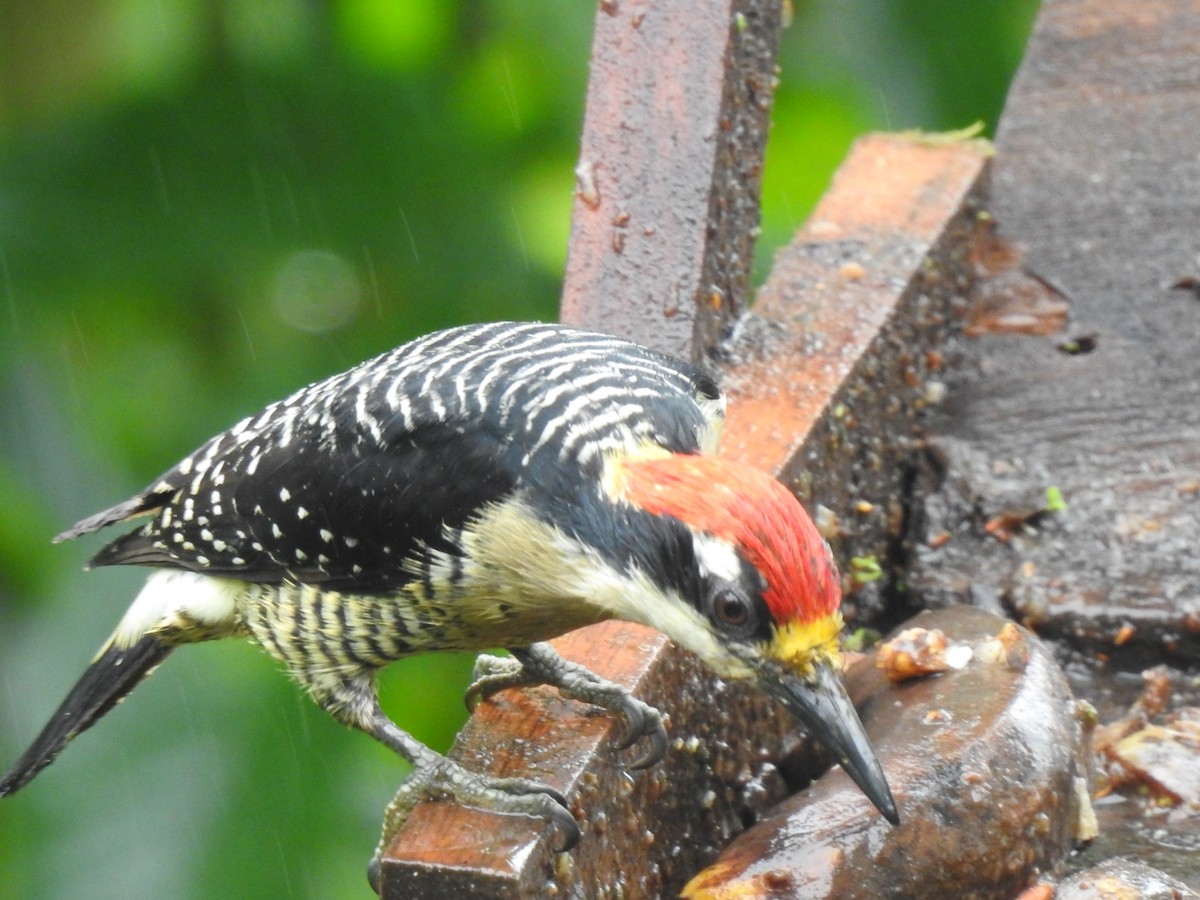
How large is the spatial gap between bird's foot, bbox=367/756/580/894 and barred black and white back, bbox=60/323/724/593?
0.32 meters

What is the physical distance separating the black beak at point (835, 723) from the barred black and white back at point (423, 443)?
0.44 meters

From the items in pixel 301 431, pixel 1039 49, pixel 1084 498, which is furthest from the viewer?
pixel 1039 49

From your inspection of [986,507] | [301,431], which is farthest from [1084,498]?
[301,431]

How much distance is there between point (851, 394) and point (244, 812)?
185 centimetres

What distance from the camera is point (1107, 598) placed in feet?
10.2

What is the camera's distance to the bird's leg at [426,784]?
7.16 feet

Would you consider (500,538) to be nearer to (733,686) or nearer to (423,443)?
(423,443)

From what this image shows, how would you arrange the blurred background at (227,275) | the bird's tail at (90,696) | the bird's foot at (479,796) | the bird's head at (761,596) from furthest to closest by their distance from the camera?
the blurred background at (227,275) → the bird's tail at (90,696) → the bird's foot at (479,796) → the bird's head at (761,596)

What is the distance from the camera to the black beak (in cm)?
207

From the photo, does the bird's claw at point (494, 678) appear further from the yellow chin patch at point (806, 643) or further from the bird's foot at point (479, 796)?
the yellow chin patch at point (806, 643)

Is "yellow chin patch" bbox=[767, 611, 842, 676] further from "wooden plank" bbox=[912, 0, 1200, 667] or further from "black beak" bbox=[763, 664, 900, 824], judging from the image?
"wooden plank" bbox=[912, 0, 1200, 667]

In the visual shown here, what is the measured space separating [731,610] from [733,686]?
0.79 metres

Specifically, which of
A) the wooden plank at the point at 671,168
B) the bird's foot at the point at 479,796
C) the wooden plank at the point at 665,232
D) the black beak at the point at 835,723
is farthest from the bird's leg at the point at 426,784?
the wooden plank at the point at 671,168

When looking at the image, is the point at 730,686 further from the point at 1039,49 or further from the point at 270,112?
the point at 1039,49
